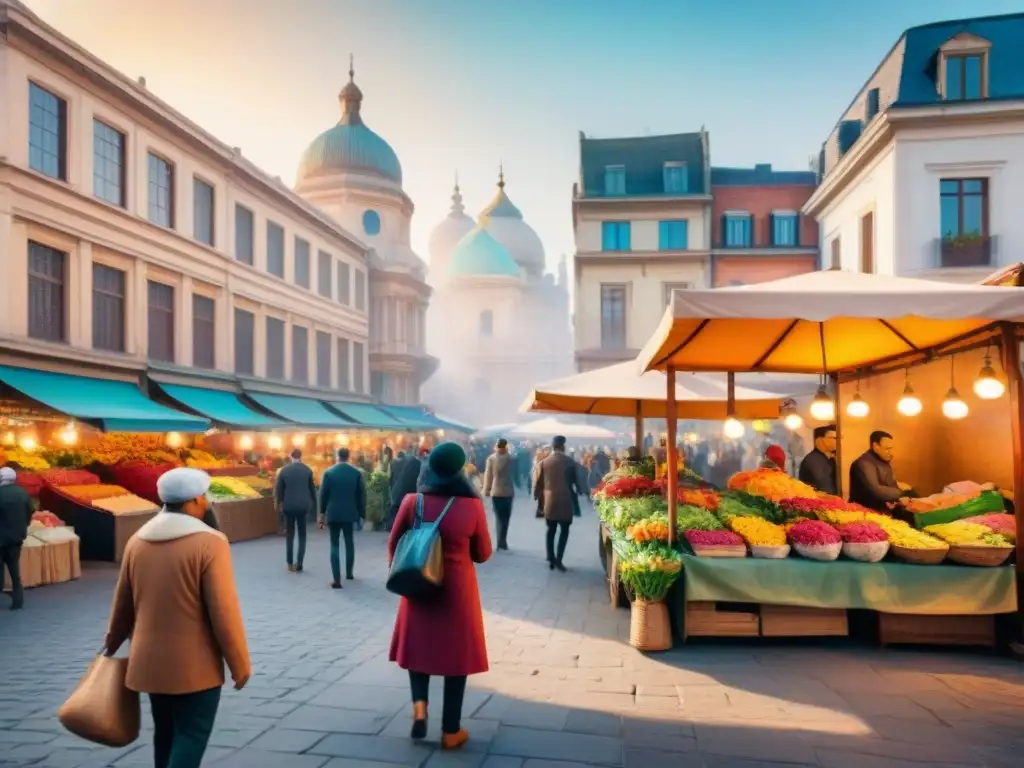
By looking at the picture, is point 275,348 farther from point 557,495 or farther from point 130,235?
point 557,495

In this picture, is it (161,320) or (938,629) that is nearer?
(938,629)

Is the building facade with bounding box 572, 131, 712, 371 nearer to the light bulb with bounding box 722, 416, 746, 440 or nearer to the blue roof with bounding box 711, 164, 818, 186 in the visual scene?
the blue roof with bounding box 711, 164, 818, 186

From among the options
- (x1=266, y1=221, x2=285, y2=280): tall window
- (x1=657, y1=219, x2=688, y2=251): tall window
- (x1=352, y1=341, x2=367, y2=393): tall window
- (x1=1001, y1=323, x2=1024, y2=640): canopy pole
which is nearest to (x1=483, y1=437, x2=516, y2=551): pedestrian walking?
(x1=1001, y1=323, x2=1024, y2=640): canopy pole

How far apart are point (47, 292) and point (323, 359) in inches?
602

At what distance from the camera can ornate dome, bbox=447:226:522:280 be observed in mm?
65688

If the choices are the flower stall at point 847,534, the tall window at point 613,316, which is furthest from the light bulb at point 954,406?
the tall window at point 613,316

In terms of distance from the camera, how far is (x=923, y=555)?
690 cm

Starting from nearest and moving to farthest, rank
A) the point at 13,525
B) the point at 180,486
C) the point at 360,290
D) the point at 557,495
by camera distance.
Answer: the point at 180,486, the point at 13,525, the point at 557,495, the point at 360,290

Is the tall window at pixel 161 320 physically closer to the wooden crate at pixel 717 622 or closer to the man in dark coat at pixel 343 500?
the man in dark coat at pixel 343 500

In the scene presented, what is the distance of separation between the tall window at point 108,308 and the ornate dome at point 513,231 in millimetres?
56172

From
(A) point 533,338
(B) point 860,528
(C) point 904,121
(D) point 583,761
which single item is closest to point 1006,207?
(C) point 904,121

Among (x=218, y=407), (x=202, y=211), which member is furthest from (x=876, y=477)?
(x=202, y=211)

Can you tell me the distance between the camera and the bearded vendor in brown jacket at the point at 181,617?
11.7ft

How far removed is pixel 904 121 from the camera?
19.6 meters
